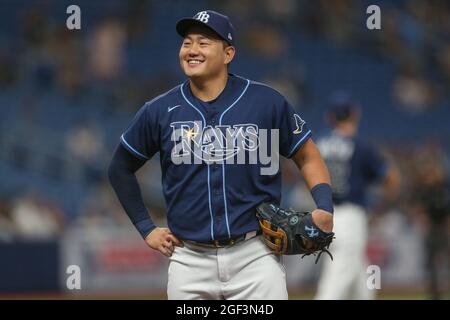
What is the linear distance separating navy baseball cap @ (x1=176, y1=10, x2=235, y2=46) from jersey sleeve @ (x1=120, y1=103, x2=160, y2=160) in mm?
404

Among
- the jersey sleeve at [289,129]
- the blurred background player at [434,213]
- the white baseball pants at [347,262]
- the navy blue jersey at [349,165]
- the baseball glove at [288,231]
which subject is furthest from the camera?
the blurred background player at [434,213]

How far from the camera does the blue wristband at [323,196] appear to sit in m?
4.79

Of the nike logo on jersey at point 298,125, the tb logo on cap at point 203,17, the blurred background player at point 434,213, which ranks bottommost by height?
the blurred background player at point 434,213

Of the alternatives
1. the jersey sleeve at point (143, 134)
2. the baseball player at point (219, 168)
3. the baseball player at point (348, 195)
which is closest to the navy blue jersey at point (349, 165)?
the baseball player at point (348, 195)

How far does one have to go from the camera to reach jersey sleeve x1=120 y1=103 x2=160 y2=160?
194 inches

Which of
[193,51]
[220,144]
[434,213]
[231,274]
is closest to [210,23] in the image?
[193,51]

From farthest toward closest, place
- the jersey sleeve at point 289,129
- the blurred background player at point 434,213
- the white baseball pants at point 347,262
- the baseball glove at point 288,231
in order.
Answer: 1. the blurred background player at point 434,213
2. the white baseball pants at point 347,262
3. the jersey sleeve at point 289,129
4. the baseball glove at point 288,231

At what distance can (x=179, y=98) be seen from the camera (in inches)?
195

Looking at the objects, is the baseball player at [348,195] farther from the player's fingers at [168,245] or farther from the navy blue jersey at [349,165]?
the player's fingers at [168,245]

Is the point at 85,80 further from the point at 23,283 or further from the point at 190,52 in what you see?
the point at 190,52

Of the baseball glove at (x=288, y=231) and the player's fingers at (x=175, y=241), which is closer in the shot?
the baseball glove at (x=288, y=231)

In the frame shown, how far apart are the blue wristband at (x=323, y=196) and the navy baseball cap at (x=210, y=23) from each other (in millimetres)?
809

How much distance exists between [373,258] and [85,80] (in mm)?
5290

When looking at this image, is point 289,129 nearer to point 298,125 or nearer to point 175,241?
point 298,125
